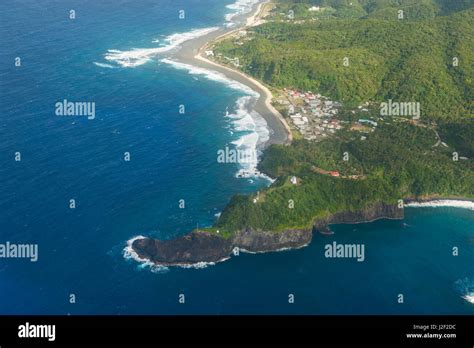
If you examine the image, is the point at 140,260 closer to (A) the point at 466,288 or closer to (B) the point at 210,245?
(B) the point at 210,245

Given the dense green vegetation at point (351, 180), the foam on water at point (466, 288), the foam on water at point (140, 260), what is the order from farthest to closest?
the dense green vegetation at point (351, 180) → the foam on water at point (140, 260) → the foam on water at point (466, 288)

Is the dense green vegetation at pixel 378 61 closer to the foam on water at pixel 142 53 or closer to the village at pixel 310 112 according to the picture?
the village at pixel 310 112

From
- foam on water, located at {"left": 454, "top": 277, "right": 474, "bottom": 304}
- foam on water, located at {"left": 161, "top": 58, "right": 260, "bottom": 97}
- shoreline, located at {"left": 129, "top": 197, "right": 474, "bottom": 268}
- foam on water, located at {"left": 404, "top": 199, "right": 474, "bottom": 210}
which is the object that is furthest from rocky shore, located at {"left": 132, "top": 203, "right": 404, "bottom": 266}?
foam on water, located at {"left": 161, "top": 58, "right": 260, "bottom": 97}

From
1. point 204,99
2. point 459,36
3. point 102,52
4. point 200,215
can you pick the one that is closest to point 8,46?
point 102,52

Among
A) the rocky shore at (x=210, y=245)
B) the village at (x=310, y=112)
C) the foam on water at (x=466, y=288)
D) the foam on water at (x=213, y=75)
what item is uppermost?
the foam on water at (x=213, y=75)

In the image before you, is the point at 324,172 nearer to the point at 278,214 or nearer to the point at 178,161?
the point at 278,214

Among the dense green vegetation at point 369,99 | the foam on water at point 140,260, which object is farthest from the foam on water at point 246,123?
the foam on water at point 140,260
